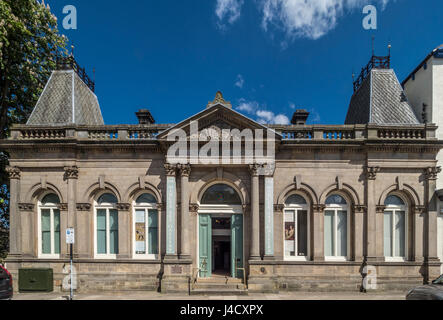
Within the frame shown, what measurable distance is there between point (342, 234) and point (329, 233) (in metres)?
0.65

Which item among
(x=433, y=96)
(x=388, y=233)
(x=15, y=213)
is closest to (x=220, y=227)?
(x=388, y=233)

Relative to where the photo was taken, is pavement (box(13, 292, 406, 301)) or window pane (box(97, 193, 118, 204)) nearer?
pavement (box(13, 292, 406, 301))

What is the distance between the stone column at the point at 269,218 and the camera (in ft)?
40.2

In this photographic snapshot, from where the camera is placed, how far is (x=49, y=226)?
43.7ft

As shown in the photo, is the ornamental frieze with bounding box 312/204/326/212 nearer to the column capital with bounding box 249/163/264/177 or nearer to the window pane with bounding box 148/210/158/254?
the column capital with bounding box 249/163/264/177

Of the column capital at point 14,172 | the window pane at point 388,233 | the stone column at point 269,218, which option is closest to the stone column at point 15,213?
the column capital at point 14,172

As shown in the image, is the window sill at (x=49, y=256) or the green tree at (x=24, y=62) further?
the green tree at (x=24, y=62)

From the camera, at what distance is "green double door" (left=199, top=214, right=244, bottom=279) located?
1282 centimetres

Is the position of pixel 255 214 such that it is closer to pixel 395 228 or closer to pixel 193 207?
pixel 193 207

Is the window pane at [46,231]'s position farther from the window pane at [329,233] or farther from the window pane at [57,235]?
the window pane at [329,233]

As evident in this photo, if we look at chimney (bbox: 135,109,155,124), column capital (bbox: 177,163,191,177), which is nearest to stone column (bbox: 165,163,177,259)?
column capital (bbox: 177,163,191,177)

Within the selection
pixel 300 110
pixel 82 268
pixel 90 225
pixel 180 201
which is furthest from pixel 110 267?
pixel 300 110

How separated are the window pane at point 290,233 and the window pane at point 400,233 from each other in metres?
5.15

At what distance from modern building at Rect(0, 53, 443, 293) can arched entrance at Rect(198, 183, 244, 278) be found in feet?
0.17
